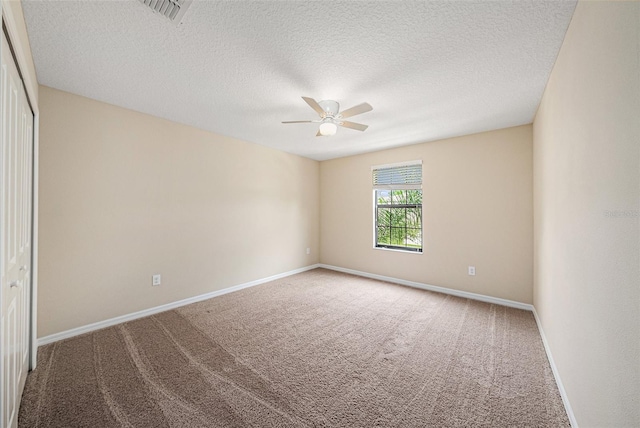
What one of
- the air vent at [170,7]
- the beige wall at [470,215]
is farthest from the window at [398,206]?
the air vent at [170,7]

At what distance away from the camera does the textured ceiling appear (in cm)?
150

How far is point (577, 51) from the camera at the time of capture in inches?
57.3

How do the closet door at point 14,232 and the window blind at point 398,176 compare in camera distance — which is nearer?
the closet door at point 14,232

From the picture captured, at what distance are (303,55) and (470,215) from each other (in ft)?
10.5

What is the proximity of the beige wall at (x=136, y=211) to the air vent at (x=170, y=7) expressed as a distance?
6.02 feet

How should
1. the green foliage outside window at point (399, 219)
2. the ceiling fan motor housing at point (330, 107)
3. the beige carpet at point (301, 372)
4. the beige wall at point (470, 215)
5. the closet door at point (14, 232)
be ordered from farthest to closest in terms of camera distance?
the green foliage outside window at point (399, 219)
the beige wall at point (470, 215)
the ceiling fan motor housing at point (330, 107)
the beige carpet at point (301, 372)
the closet door at point (14, 232)

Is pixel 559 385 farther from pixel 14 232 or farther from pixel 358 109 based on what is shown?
pixel 14 232

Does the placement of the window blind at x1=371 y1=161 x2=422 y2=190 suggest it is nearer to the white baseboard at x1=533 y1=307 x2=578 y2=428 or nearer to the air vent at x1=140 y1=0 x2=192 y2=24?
the white baseboard at x1=533 y1=307 x2=578 y2=428

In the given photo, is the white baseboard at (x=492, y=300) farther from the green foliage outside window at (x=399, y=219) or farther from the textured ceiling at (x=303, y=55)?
the textured ceiling at (x=303, y=55)

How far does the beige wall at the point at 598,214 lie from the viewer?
927 millimetres

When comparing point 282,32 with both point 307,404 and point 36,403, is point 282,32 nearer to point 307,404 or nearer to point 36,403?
point 307,404

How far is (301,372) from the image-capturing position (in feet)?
6.48

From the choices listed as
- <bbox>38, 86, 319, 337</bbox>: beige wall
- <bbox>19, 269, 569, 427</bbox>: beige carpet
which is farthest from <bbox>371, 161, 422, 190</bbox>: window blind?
<bbox>19, 269, 569, 427</bbox>: beige carpet

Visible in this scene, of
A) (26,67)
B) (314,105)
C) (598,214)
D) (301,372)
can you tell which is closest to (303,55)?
(314,105)
